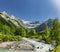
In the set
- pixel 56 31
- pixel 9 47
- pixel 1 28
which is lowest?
pixel 9 47

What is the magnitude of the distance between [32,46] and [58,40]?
993cm

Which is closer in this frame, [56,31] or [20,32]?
[56,31]

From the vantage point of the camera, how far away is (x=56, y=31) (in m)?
75.2

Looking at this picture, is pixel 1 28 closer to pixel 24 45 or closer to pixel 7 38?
pixel 7 38

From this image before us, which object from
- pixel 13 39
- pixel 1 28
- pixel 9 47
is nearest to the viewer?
pixel 9 47

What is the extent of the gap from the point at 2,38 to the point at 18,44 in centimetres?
923

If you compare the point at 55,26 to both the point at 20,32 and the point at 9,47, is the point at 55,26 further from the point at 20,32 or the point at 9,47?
the point at 20,32

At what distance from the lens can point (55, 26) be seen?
263ft

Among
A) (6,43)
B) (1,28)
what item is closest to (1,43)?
(6,43)

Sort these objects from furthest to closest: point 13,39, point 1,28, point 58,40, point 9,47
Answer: point 1,28
point 13,39
point 58,40
point 9,47

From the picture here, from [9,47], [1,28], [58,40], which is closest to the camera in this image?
[9,47]

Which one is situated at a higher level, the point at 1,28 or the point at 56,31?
the point at 1,28

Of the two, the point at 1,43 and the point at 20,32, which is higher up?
the point at 20,32

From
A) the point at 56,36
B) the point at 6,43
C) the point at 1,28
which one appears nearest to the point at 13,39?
the point at 6,43
